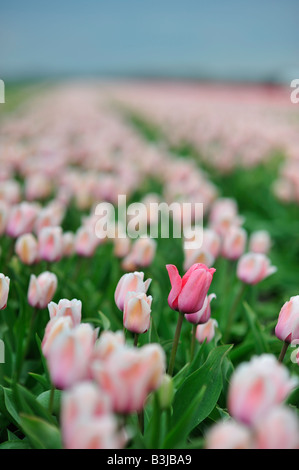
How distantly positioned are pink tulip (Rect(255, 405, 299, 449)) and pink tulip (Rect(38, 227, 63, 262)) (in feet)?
4.20

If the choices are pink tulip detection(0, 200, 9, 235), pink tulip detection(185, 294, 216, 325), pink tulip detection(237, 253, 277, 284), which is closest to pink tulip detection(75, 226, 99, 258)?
pink tulip detection(0, 200, 9, 235)

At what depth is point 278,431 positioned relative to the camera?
27.2 inches

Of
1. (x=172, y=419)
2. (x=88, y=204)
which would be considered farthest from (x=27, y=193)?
(x=172, y=419)

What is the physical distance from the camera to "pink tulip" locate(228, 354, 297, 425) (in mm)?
753

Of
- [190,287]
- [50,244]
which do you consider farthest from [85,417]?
[50,244]

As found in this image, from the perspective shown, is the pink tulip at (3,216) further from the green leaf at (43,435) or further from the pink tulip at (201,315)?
the green leaf at (43,435)

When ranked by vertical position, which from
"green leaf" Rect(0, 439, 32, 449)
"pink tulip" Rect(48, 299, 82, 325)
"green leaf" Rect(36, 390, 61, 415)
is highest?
"pink tulip" Rect(48, 299, 82, 325)

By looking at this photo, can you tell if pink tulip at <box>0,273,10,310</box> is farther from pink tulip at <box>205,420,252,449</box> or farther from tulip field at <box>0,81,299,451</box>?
pink tulip at <box>205,420,252,449</box>

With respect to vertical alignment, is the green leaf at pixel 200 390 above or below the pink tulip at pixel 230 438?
below

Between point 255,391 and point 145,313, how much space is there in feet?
1.35

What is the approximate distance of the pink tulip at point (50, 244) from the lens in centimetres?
184

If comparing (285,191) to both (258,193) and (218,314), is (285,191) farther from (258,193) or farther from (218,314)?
(218,314)

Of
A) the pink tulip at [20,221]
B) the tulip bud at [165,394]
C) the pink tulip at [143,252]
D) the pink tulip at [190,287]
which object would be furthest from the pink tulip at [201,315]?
the pink tulip at [20,221]
